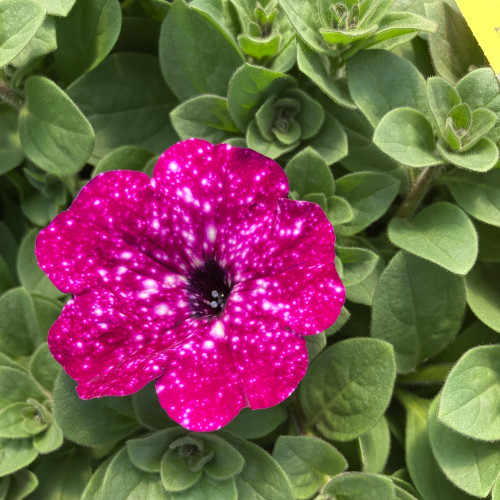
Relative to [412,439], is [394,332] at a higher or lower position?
higher

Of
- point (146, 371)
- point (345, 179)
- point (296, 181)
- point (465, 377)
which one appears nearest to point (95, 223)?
point (146, 371)

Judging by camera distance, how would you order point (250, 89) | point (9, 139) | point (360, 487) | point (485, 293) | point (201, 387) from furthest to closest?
point (9, 139) → point (485, 293) → point (250, 89) → point (360, 487) → point (201, 387)

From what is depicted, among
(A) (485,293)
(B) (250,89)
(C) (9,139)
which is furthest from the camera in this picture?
(C) (9,139)

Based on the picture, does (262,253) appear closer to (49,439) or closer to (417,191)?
(417,191)

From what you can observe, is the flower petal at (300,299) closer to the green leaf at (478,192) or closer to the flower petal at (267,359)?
the flower petal at (267,359)

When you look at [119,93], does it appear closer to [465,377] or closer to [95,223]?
[95,223]

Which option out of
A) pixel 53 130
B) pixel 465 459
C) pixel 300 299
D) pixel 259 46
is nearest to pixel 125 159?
pixel 53 130

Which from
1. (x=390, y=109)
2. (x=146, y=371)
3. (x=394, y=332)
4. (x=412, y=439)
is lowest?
(x=412, y=439)

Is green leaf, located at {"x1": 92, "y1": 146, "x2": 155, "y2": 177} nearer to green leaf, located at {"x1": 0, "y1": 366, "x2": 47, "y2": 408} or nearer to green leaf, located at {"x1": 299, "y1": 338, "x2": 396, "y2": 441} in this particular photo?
green leaf, located at {"x1": 0, "y1": 366, "x2": 47, "y2": 408}
